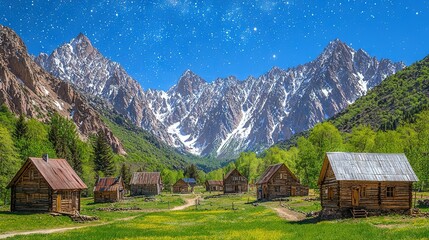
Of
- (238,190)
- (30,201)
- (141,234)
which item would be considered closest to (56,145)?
(238,190)

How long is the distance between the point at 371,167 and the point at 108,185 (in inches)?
2888

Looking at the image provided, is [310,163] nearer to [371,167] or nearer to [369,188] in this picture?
[371,167]

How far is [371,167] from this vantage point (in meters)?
51.0

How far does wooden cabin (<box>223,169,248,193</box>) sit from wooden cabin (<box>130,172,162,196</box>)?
24.7m

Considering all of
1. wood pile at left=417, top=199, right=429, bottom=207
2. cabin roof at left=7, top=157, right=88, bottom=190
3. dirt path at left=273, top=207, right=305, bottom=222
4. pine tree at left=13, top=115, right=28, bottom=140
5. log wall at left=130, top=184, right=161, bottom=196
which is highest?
pine tree at left=13, top=115, right=28, bottom=140

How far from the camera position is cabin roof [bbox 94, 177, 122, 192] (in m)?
106

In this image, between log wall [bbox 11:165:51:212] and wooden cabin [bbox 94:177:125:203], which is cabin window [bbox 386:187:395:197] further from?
wooden cabin [bbox 94:177:125:203]

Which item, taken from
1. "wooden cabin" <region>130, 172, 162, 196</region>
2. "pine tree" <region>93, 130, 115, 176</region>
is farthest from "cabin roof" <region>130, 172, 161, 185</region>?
"pine tree" <region>93, 130, 115, 176</region>

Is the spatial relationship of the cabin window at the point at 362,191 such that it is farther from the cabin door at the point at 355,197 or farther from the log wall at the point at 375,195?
the cabin door at the point at 355,197

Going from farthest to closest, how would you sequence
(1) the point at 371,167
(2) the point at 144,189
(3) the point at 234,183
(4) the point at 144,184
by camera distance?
(3) the point at 234,183, (2) the point at 144,189, (4) the point at 144,184, (1) the point at 371,167

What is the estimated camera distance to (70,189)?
6225 centimetres

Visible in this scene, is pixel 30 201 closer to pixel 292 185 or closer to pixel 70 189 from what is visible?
pixel 70 189

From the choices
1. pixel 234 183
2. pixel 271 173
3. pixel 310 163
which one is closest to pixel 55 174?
pixel 271 173

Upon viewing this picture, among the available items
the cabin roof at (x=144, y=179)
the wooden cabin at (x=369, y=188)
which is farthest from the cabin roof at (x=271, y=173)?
the wooden cabin at (x=369, y=188)
